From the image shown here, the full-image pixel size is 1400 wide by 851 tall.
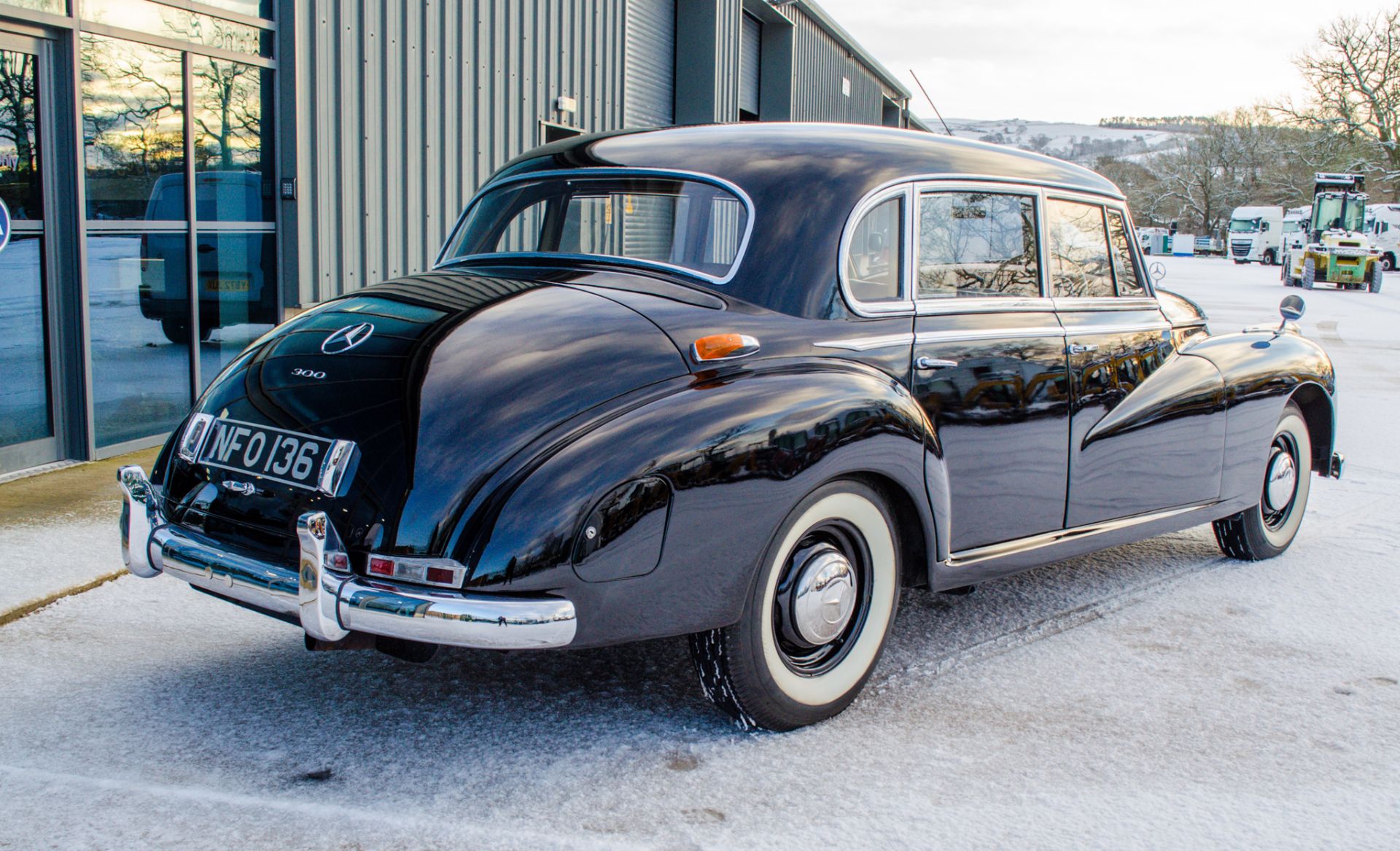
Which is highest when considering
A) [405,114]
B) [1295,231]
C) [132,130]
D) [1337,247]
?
[1295,231]

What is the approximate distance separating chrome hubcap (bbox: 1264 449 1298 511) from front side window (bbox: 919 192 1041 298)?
5.98ft

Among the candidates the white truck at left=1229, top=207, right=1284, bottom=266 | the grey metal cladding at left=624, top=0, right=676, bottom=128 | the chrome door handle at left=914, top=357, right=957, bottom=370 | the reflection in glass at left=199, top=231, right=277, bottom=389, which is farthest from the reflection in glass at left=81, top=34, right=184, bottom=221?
the white truck at left=1229, top=207, right=1284, bottom=266

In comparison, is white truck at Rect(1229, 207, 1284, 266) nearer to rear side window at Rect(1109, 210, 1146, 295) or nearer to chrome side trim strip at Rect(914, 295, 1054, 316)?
rear side window at Rect(1109, 210, 1146, 295)

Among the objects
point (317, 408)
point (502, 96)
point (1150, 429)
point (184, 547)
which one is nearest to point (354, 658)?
point (184, 547)

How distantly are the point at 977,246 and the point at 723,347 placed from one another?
124cm

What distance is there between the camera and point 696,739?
126 inches

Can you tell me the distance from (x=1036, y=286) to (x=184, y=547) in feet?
9.21

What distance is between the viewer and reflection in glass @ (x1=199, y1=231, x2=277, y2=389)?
7.45 meters

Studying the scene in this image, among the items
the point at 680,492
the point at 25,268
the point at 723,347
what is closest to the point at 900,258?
the point at 723,347

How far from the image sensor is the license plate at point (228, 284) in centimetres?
749

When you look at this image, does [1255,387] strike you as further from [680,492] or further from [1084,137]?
[1084,137]

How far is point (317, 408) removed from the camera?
299 cm

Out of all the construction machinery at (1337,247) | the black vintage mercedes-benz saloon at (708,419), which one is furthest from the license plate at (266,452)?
the construction machinery at (1337,247)

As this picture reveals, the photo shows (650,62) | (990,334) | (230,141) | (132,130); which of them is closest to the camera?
(990,334)
